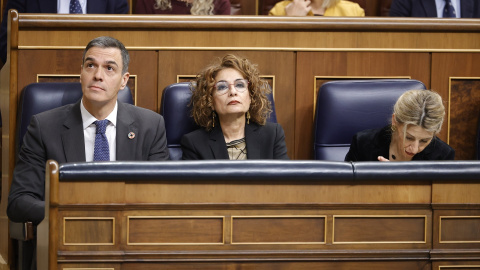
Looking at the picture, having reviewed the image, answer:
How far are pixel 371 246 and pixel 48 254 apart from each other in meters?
0.42

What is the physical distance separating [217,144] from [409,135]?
383 millimetres

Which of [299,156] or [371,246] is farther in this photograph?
[299,156]

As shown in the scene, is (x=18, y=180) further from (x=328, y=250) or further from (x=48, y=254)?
(x=328, y=250)

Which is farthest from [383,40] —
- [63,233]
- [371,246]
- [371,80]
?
[63,233]

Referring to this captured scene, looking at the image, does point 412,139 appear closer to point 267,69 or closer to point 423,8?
point 267,69

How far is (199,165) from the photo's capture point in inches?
35.5

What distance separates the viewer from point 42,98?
139 centimetres

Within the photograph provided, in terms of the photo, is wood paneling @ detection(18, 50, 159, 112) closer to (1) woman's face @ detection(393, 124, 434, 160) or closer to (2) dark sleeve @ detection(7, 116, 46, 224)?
(2) dark sleeve @ detection(7, 116, 46, 224)

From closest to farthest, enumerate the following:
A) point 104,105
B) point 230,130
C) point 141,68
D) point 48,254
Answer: point 48,254
point 104,105
point 230,130
point 141,68

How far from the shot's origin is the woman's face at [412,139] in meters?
1.34

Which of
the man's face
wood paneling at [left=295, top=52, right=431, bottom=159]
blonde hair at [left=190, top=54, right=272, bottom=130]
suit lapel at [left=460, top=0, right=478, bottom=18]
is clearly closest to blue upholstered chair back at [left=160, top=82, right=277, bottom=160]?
blonde hair at [left=190, top=54, right=272, bottom=130]

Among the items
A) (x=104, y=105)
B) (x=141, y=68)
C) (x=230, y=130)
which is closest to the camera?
(x=104, y=105)

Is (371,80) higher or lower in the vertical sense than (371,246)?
higher

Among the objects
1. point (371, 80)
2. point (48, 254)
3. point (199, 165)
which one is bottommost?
point (48, 254)
